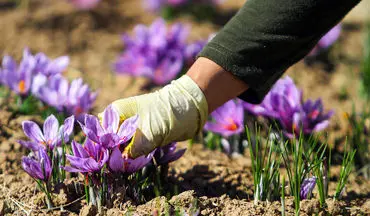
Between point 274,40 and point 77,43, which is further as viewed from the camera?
point 77,43

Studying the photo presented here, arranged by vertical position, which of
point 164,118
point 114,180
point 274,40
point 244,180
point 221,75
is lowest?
point 244,180

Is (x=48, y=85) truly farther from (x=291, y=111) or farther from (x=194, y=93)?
(x=291, y=111)

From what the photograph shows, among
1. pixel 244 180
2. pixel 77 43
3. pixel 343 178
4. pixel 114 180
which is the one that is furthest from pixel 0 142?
pixel 77 43

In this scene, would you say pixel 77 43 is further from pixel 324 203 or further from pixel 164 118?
pixel 324 203

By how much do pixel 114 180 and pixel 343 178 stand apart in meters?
0.74

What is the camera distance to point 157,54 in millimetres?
2953

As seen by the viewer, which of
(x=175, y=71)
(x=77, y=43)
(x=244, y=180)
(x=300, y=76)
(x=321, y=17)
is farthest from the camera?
(x=77, y=43)

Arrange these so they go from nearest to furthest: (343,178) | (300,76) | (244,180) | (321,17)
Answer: (321,17), (343,178), (244,180), (300,76)

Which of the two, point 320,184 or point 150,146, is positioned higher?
point 150,146

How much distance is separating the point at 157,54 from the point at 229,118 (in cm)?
84

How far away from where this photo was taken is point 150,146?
5.35 ft

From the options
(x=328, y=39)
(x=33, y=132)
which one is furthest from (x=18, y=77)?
(x=328, y=39)

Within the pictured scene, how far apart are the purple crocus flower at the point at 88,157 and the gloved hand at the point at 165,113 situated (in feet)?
0.31

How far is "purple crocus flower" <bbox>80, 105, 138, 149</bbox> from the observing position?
1.56 m
